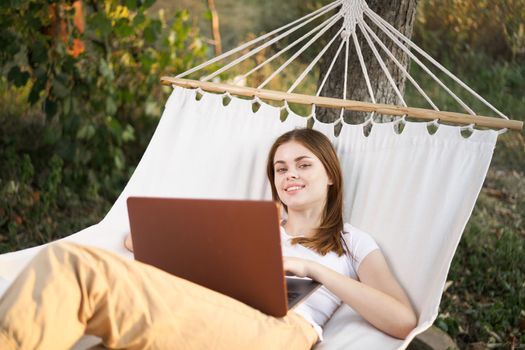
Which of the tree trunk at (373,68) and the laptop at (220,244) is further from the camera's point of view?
the tree trunk at (373,68)

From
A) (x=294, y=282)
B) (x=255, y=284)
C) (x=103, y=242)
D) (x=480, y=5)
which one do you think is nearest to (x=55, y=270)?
(x=255, y=284)

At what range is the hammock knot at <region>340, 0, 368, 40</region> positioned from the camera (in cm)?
239

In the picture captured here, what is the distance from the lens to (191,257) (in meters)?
1.70

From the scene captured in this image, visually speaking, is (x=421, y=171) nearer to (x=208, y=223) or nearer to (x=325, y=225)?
(x=325, y=225)

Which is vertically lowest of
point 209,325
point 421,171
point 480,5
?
point 209,325

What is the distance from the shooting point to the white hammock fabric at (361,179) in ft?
6.31

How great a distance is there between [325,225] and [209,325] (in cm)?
67

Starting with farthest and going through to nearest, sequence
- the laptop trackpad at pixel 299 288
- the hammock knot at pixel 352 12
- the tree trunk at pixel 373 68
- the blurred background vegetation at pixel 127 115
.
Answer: the blurred background vegetation at pixel 127 115
the tree trunk at pixel 373 68
the hammock knot at pixel 352 12
the laptop trackpad at pixel 299 288

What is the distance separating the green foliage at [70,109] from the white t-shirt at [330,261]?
1.61 metres

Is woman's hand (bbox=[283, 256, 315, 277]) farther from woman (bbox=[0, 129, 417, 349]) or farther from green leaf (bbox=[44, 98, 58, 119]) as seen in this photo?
green leaf (bbox=[44, 98, 58, 119])

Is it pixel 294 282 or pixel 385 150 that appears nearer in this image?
pixel 294 282

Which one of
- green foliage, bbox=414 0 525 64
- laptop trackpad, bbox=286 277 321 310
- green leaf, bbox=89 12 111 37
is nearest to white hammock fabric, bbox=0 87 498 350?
laptop trackpad, bbox=286 277 321 310

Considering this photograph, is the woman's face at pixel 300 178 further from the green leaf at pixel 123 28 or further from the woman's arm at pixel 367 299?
the green leaf at pixel 123 28

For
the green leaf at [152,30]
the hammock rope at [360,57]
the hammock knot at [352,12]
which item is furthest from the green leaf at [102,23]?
the hammock knot at [352,12]
